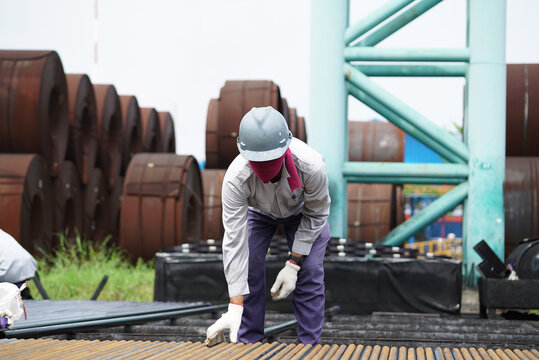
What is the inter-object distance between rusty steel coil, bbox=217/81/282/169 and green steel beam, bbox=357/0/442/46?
251 centimetres

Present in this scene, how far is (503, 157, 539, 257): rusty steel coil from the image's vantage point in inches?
278

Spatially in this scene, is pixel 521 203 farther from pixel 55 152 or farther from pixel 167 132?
pixel 167 132

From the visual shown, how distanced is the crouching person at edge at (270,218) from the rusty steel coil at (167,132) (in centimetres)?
980

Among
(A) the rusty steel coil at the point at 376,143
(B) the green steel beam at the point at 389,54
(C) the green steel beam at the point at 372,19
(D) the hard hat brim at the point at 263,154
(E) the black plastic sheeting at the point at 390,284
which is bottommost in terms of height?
(E) the black plastic sheeting at the point at 390,284

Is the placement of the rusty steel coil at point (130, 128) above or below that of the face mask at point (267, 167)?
above

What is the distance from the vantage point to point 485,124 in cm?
619

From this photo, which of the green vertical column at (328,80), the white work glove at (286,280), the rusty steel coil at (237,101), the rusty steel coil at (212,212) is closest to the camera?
the white work glove at (286,280)

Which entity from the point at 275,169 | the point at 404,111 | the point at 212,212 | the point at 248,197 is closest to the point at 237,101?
the point at 212,212

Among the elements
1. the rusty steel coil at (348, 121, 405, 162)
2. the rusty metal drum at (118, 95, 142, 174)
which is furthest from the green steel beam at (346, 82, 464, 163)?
the rusty metal drum at (118, 95, 142, 174)

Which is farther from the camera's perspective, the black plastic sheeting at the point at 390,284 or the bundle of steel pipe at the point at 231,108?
the bundle of steel pipe at the point at 231,108

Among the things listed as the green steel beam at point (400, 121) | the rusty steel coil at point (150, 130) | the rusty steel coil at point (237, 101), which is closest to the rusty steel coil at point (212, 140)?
the rusty steel coil at point (237, 101)

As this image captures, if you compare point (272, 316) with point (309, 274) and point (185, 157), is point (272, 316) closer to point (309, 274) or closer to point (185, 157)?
point (309, 274)

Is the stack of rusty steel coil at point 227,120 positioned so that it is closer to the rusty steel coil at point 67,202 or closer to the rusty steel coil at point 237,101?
the rusty steel coil at point 237,101

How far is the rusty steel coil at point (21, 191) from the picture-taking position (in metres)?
6.29
